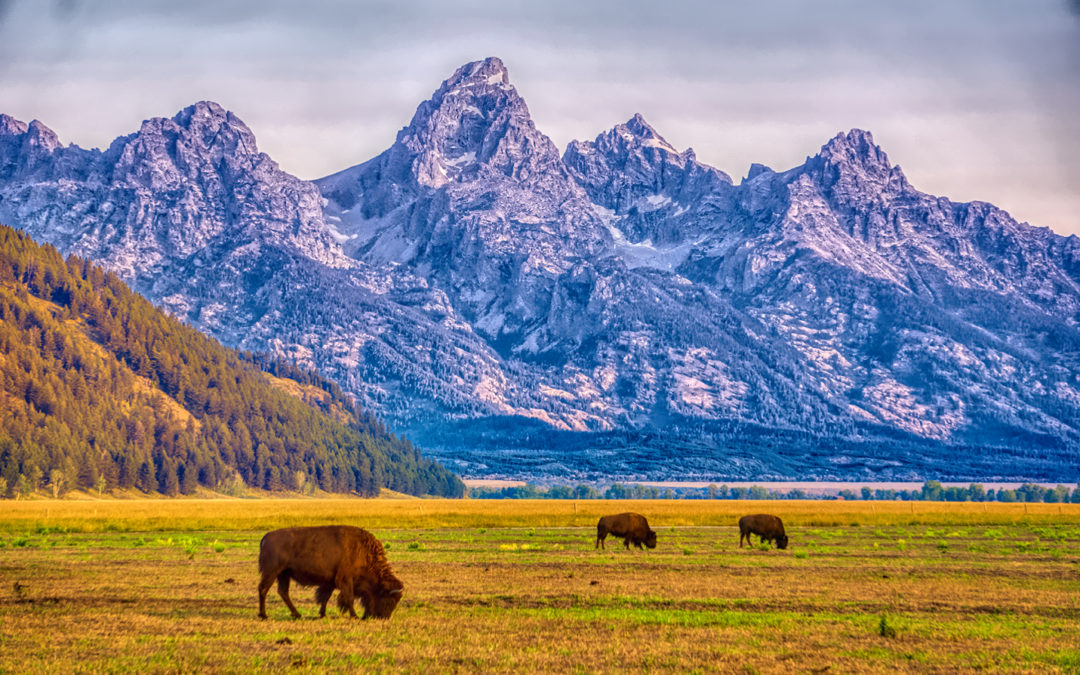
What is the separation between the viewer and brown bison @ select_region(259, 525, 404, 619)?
31031mm

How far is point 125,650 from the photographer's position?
2586 centimetres

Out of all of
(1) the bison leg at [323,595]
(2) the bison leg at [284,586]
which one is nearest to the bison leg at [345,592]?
(1) the bison leg at [323,595]

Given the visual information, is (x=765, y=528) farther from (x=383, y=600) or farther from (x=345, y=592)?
(x=345, y=592)

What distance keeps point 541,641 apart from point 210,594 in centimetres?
1490

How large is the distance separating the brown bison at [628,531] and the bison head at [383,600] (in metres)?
35.1

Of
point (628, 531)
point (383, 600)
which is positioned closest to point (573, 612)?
point (383, 600)

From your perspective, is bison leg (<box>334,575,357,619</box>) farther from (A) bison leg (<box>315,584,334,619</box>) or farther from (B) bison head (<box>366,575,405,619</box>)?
(B) bison head (<box>366,575,405,619</box>)

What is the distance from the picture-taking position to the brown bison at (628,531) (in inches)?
2598

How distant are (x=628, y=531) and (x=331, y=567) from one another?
3703cm

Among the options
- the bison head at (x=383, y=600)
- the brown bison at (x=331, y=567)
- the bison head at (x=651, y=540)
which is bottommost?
the bison head at (x=651, y=540)

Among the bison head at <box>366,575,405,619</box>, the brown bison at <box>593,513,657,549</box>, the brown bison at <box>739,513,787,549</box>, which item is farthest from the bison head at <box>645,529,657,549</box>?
the bison head at <box>366,575,405,619</box>

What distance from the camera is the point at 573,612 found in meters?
33.8

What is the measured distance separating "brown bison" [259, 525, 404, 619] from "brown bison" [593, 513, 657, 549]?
35113 mm

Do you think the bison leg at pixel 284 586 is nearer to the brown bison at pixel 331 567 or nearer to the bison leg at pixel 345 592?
the brown bison at pixel 331 567
